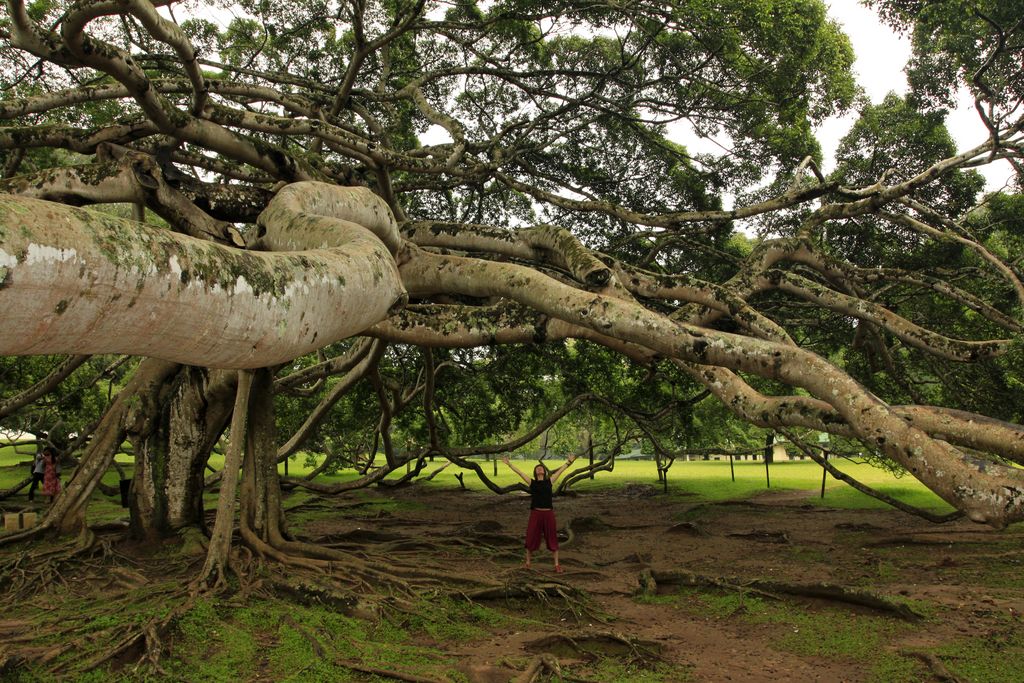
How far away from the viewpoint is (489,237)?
777cm

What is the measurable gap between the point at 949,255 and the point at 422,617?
34.0 ft

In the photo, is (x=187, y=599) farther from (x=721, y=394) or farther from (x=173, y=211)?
(x=721, y=394)

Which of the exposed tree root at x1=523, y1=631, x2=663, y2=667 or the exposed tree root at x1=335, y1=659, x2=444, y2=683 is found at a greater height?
the exposed tree root at x1=335, y1=659, x2=444, y2=683

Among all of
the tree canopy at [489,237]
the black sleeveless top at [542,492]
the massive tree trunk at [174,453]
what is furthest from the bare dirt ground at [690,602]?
the tree canopy at [489,237]

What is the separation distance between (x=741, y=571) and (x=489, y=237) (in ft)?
15.5

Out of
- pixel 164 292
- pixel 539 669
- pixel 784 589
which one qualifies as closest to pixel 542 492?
pixel 784 589

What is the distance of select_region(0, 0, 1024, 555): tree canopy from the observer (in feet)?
9.67

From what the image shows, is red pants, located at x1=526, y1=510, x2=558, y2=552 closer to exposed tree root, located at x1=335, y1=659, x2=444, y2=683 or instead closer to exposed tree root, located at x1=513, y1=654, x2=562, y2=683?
exposed tree root, located at x1=513, y1=654, x2=562, y2=683

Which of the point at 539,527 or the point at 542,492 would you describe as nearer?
the point at 542,492

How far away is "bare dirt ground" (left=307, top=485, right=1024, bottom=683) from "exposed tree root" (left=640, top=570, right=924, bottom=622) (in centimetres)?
5

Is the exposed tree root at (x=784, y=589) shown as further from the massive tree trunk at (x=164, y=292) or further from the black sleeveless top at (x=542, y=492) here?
the massive tree trunk at (x=164, y=292)

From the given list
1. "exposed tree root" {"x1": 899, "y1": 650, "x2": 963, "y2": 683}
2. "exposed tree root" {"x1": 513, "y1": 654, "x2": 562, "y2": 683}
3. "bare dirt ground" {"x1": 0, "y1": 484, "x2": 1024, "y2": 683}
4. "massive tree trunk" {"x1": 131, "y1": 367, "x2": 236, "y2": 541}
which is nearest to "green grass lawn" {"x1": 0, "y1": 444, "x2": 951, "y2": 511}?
"bare dirt ground" {"x1": 0, "y1": 484, "x2": 1024, "y2": 683}

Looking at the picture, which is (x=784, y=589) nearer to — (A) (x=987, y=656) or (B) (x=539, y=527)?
(A) (x=987, y=656)

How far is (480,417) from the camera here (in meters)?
14.2
